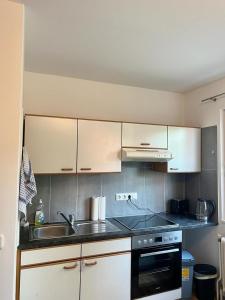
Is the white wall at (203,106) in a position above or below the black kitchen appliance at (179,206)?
above

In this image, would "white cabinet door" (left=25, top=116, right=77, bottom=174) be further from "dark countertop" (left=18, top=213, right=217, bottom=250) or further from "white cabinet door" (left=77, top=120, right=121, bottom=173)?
"dark countertop" (left=18, top=213, right=217, bottom=250)

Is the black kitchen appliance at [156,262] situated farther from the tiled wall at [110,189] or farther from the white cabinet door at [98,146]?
the white cabinet door at [98,146]

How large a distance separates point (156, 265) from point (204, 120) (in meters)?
1.73

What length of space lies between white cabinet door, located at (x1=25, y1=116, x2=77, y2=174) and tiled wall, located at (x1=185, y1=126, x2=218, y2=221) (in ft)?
5.13

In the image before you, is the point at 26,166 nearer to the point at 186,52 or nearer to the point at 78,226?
the point at 78,226

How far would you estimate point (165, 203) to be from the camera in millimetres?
3012

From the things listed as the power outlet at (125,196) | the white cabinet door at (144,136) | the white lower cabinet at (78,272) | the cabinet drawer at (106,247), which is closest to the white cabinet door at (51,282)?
the white lower cabinet at (78,272)

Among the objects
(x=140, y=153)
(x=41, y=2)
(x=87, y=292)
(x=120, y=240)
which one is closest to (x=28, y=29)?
(x=41, y=2)

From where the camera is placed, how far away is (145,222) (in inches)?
100

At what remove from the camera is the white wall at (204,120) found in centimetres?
263

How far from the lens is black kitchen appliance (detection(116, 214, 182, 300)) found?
221cm

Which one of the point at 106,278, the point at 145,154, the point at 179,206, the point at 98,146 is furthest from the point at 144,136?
the point at 106,278

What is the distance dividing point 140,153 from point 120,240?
87 centimetres

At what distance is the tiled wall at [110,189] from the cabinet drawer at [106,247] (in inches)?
22.3
